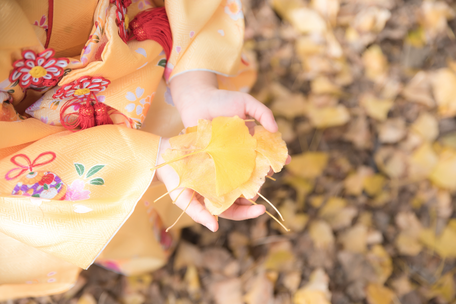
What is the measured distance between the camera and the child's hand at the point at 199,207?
477mm

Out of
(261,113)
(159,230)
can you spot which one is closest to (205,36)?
(261,113)

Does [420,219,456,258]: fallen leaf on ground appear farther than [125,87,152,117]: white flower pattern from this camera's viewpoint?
Yes

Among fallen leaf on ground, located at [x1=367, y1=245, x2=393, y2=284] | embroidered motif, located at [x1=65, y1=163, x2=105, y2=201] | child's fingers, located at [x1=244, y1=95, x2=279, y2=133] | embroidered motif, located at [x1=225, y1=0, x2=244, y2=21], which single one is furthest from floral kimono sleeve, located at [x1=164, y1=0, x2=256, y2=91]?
fallen leaf on ground, located at [x1=367, y1=245, x2=393, y2=284]

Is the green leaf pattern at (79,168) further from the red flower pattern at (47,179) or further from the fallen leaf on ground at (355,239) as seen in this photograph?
the fallen leaf on ground at (355,239)

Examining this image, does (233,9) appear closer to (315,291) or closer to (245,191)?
(245,191)

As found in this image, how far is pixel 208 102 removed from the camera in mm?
539

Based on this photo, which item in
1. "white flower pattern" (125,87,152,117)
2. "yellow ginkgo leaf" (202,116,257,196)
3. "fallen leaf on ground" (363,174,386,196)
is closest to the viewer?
"yellow ginkgo leaf" (202,116,257,196)

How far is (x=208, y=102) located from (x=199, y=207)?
17cm

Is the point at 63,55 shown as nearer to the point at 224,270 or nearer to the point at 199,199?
the point at 199,199

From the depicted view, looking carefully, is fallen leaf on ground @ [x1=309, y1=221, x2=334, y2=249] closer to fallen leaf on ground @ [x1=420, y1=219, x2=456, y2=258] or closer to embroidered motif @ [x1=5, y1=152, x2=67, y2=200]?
fallen leaf on ground @ [x1=420, y1=219, x2=456, y2=258]

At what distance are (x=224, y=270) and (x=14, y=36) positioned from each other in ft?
1.86

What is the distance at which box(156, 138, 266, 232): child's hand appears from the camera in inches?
18.8

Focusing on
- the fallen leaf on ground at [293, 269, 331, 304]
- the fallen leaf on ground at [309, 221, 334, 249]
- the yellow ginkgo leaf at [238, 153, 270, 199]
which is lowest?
the fallen leaf on ground at [293, 269, 331, 304]

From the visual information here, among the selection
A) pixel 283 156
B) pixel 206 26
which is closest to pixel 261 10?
pixel 206 26
